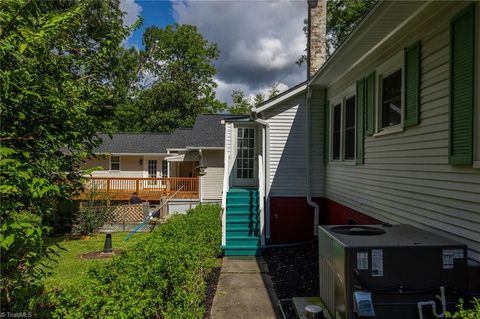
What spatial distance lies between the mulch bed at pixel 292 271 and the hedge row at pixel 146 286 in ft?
4.65

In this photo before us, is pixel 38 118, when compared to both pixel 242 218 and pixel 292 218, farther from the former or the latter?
pixel 292 218

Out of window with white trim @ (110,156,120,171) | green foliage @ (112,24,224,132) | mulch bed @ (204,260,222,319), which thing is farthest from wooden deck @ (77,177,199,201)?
green foliage @ (112,24,224,132)

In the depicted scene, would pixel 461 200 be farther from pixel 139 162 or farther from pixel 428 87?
pixel 139 162

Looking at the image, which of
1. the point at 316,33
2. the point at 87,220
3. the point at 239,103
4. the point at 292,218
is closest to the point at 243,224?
the point at 292,218

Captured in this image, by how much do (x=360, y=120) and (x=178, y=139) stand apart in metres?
16.7

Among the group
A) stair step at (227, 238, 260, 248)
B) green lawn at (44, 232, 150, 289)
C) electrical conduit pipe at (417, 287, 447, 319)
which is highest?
electrical conduit pipe at (417, 287, 447, 319)

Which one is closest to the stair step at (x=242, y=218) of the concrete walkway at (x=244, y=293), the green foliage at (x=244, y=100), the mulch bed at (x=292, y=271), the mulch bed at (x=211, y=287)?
the mulch bed at (x=292, y=271)

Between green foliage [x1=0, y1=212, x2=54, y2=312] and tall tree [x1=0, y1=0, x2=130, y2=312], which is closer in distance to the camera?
tall tree [x1=0, y1=0, x2=130, y2=312]

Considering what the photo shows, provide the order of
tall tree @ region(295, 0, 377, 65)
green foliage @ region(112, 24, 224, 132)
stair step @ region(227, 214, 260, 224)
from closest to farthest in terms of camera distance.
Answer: stair step @ region(227, 214, 260, 224) < tall tree @ region(295, 0, 377, 65) < green foliage @ region(112, 24, 224, 132)

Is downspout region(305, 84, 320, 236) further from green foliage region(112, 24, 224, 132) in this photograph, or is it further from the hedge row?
green foliage region(112, 24, 224, 132)

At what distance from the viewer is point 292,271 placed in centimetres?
699

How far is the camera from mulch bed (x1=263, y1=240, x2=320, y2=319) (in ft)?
18.2

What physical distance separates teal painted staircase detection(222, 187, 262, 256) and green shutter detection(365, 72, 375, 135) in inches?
152

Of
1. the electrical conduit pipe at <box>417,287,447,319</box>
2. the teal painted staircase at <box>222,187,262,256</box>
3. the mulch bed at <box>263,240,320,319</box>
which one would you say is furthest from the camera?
the teal painted staircase at <box>222,187,262,256</box>
